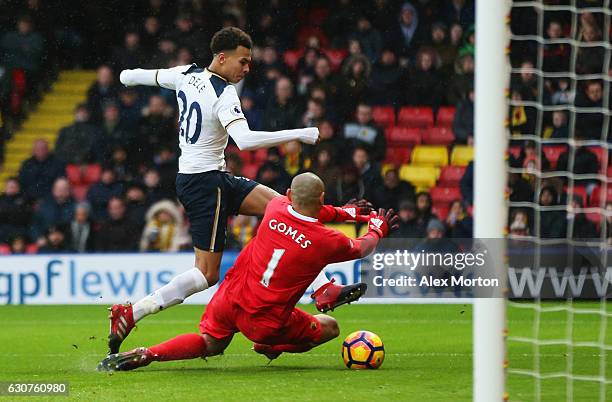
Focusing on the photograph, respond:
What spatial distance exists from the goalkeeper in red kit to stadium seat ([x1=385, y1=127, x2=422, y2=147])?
7843mm

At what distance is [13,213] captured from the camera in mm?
13344

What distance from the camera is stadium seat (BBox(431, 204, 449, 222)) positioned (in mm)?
13234

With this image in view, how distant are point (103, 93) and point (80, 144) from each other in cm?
87

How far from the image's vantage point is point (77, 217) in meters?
13.0

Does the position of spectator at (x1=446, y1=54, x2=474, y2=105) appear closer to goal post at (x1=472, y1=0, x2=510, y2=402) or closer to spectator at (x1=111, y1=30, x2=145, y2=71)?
spectator at (x1=111, y1=30, x2=145, y2=71)

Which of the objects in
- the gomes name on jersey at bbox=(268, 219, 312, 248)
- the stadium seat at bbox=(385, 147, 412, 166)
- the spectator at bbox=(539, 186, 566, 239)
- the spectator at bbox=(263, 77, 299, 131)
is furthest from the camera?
the stadium seat at bbox=(385, 147, 412, 166)

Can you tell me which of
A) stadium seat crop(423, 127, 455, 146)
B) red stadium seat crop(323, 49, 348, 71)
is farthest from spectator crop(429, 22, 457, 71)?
red stadium seat crop(323, 49, 348, 71)

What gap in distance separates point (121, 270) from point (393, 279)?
9.38 ft

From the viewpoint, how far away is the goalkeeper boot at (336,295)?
669cm

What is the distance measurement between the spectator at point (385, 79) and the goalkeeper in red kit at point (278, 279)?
7.68 metres

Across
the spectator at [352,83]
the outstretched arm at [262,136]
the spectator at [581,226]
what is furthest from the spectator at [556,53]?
the outstretched arm at [262,136]

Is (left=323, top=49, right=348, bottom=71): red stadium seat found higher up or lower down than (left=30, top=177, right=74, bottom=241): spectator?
higher up

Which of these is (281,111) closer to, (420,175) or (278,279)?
(420,175)

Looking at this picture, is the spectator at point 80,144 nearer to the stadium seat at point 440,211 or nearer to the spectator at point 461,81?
the stadium seat at point 440,211
